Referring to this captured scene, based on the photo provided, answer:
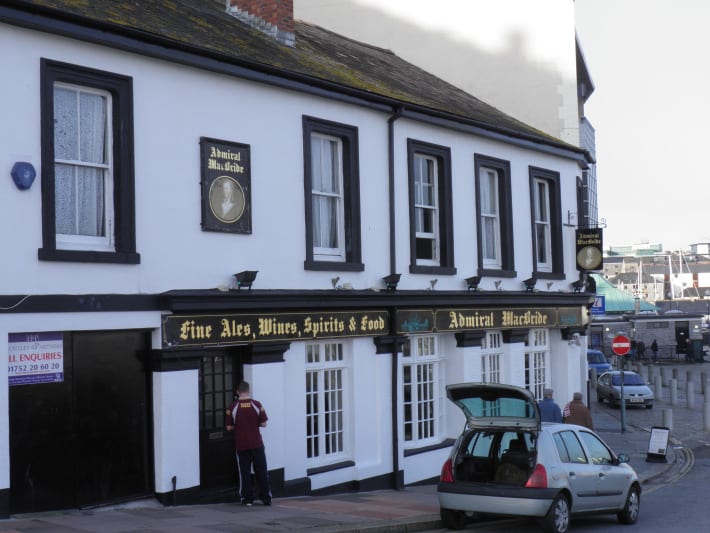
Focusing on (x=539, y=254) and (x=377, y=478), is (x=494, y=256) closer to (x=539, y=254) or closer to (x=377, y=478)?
(x=539, y=254)

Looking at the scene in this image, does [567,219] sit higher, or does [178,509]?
[567,219]

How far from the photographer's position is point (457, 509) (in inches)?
520

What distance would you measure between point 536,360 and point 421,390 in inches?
210

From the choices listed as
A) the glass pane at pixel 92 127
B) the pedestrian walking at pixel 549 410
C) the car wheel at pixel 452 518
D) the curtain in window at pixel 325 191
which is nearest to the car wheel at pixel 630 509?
the car wheel at pixel 452 518

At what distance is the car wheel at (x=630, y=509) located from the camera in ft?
47.8

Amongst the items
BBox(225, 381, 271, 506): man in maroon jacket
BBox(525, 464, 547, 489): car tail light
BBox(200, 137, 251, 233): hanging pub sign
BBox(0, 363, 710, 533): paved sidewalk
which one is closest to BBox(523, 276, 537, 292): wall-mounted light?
BBox(0, 363, 710, 533): paved sidewalk

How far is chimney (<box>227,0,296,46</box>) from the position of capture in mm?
18859

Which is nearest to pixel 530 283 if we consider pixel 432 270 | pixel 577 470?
pixel 432 270

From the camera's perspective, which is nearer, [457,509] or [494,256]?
[457,509]

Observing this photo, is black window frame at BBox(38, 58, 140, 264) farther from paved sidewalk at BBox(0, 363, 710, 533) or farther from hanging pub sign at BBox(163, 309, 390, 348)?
paved sidewalk at BBox(0, 363, 710, 533)

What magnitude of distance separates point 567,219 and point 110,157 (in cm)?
1415

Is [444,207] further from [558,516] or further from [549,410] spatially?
[558,516]

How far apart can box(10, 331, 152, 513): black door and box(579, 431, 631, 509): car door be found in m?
6.38

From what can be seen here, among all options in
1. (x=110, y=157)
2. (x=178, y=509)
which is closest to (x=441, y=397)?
(x=178, y=509)
